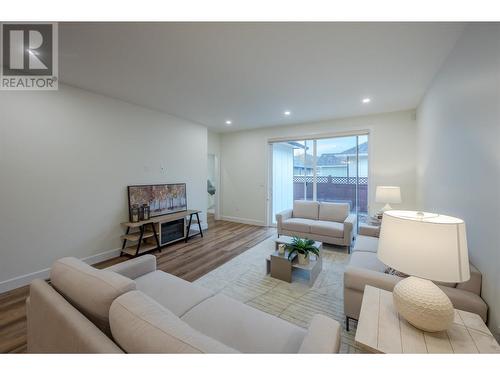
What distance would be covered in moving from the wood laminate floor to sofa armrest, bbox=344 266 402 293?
6.30ft

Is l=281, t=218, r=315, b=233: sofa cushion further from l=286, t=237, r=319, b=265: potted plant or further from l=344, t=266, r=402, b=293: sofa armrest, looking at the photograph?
l=344, t=266, r=402, b=293: sofa armrest

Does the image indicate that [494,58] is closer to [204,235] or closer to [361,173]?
[361,173]

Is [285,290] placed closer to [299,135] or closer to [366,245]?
[366,245]

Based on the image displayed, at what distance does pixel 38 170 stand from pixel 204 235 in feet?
9.70

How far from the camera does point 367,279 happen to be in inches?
64.9

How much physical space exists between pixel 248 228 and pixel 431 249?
14.8 ft

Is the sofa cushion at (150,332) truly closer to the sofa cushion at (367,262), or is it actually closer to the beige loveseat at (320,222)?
the sofa cushion at (367,262)

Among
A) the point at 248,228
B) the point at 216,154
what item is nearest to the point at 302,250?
the point at 248,228

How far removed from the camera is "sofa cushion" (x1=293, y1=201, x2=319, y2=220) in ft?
14.6

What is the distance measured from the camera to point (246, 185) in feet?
19.2

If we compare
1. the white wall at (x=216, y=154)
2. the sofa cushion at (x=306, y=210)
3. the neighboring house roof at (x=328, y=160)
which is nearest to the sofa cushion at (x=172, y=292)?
the sofa cushion at (x=306, y=210)

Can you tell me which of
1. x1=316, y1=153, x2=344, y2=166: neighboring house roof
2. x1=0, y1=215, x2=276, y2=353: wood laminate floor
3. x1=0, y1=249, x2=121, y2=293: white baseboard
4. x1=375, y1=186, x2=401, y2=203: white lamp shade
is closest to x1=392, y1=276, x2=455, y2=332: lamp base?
x1=0, y1=215, x2=276, y2=353: wood laminate floor
